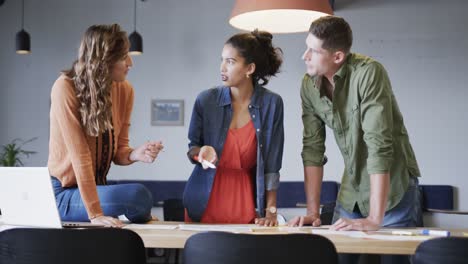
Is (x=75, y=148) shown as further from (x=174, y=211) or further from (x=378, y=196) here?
(x=174, y=211)

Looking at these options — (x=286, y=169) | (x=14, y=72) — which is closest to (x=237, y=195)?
(x=286, y=169)

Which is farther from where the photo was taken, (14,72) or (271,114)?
(14,72)

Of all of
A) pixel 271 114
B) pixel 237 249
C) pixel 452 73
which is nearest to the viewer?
pixel 237 249

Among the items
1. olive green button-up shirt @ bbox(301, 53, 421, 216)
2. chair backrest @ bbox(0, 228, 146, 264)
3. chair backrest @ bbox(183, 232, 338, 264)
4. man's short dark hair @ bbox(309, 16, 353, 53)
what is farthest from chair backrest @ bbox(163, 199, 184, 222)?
chair backrest @ bbox(183, 232, 338, 264)

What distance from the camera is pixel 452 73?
7316 mm

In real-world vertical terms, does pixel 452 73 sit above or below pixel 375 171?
above

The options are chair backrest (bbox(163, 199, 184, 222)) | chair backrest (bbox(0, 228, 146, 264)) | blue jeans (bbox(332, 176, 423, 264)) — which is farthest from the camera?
chair backrest (bbox(163, 199, 184, 222))

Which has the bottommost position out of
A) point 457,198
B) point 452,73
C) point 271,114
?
point 457,198

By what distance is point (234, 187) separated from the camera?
9.41 feet

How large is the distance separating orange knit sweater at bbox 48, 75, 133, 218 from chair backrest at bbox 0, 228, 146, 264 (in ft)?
1.60

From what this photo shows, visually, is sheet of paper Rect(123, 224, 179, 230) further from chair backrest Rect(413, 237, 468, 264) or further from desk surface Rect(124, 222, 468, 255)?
chair backrest Rect(413, 237, 468, 264)

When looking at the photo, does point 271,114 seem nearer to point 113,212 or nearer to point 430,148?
point 113,212

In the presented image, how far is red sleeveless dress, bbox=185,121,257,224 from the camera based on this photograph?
2834 millimetres

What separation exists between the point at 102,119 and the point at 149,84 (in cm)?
510
